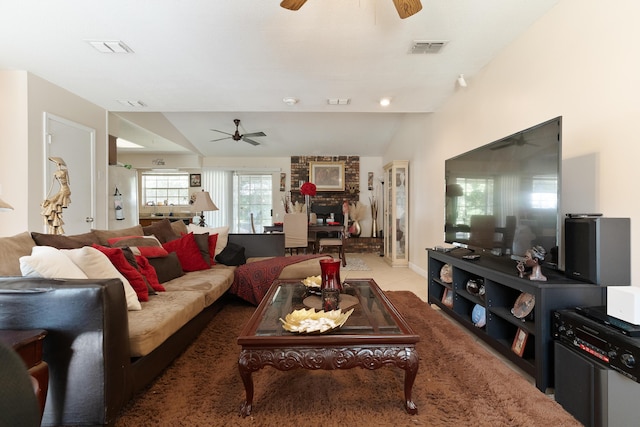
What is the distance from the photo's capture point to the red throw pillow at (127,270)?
6.49 feet

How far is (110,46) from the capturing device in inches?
106

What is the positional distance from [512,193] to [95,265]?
8.98ft

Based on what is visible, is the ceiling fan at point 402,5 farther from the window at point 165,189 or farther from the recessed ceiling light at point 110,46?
the window at point 165,189

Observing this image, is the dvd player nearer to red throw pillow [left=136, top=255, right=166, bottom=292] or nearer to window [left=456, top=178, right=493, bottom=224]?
window [left=456, top=178, right=493, bottom=224]

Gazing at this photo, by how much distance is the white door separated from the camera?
368cm

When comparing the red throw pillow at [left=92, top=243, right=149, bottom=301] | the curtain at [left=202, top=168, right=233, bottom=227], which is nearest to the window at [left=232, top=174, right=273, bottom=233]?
the curtain at [left=202, top=168, right=233, bottom=227]

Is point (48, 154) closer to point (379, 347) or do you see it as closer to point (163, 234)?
point (163, 234)

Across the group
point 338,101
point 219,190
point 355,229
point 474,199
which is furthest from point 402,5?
point 219,190

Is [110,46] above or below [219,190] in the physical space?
above

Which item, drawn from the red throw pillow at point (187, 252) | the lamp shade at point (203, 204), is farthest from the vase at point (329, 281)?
the lamp shade at point (203, 204)

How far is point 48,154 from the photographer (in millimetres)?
3639

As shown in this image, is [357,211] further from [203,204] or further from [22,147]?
[22,147]

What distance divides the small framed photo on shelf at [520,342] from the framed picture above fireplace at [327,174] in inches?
243

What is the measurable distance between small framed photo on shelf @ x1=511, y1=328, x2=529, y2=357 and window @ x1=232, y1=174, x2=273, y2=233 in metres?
6.87
